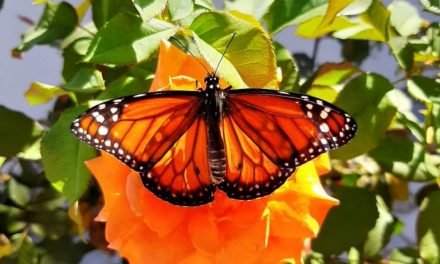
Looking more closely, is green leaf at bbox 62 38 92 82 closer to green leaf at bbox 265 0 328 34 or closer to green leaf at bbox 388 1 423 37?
green leaf at bbox 265 0 328 34

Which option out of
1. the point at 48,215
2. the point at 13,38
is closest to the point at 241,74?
the point at 48,215

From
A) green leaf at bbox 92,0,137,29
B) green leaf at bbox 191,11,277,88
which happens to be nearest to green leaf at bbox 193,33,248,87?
green leaf at bbox 191,11,277,88

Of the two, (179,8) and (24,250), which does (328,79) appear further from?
(24,250)

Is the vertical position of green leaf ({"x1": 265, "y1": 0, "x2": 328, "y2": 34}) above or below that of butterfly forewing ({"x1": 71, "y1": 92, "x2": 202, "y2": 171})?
above

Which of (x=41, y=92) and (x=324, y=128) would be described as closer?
(x=324, y=128)

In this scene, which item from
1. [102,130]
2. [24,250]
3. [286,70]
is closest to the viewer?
[102,130]

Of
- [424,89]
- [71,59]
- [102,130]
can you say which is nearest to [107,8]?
[71,59]

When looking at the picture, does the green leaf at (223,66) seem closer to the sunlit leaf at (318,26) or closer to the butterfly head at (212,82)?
the butterfly head at (212,82)
